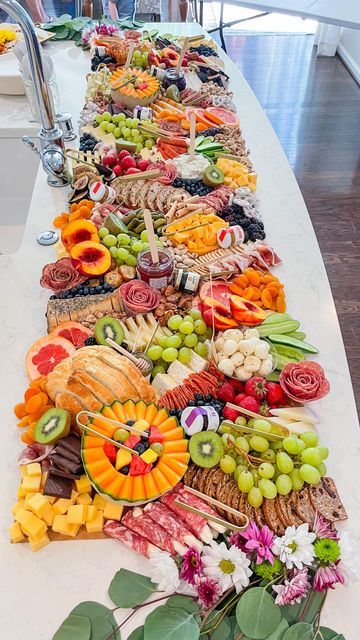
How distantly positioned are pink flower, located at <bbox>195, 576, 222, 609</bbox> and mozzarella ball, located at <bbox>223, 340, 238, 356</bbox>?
687 millimetres

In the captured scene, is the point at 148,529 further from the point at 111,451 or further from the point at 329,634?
the point at 329,634

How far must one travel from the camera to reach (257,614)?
4.20 feet

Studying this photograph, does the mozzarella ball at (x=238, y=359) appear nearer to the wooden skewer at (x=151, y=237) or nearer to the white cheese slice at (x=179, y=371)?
the white cheese slice at (x=179, y=371)

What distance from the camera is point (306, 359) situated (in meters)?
1.87

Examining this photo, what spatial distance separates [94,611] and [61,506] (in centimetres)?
28

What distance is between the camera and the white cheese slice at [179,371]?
1751mm

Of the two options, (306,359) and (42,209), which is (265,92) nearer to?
(42,209)

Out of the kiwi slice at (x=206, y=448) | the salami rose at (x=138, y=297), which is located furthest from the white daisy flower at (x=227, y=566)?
the salami rose at (x=138, y=297)

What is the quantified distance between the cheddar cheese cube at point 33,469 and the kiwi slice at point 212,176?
5.04ft

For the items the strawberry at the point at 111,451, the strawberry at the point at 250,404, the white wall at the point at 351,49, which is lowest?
the white wall at the point at 351,49

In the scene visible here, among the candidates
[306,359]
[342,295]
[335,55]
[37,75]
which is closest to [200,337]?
[306,359]

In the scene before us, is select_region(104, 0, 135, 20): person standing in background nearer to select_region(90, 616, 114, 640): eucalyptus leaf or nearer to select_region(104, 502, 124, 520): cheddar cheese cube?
select_region(104, 502, 124, 520): cheddar cheese cube

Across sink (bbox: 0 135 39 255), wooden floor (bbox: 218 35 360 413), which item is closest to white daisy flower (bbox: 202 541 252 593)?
wooden floor (bbox: 218 35 360 413)

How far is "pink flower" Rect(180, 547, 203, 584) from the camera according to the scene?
51.8 inches
